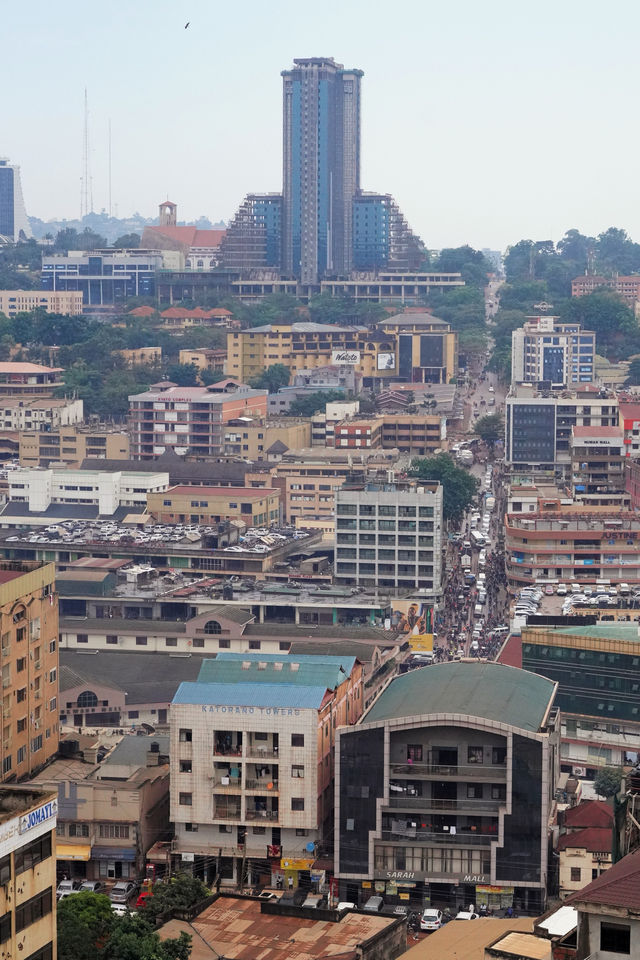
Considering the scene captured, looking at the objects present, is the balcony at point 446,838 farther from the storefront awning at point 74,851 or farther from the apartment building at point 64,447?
the apartment building at point 64,447

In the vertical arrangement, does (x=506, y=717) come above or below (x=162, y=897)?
above

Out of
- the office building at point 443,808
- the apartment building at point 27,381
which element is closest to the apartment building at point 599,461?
the apartment building at point 27,381

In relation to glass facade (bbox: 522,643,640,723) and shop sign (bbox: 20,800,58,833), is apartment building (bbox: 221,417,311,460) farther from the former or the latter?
shop sign (bbox: 20,800,58,833)

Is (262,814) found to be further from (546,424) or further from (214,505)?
(546,424)

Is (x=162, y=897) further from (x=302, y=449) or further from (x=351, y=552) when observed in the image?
(x=302, y=449)

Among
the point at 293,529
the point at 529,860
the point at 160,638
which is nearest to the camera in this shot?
the point at 529,860

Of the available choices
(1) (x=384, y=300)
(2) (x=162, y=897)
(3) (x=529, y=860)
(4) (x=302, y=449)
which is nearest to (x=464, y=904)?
(3) (x=529, y=860)
